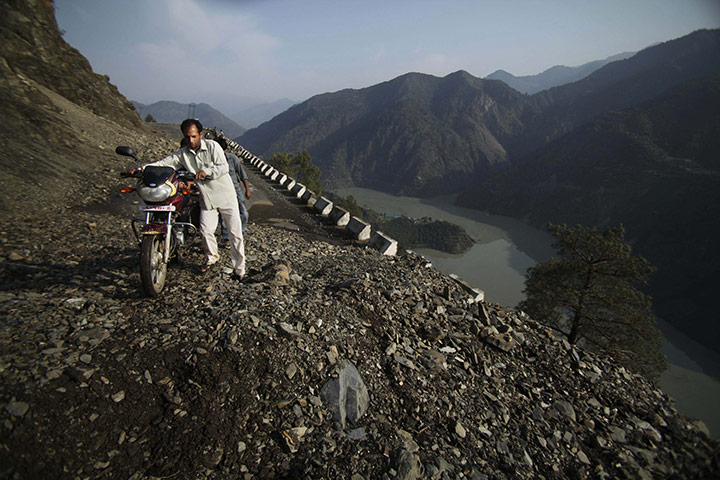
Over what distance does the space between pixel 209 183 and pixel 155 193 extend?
0.64 metres

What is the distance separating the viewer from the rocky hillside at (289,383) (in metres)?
2.04

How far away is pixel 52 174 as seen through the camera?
715 cm

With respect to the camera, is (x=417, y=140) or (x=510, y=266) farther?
(x=417, y=140)

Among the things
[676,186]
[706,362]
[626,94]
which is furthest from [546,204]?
[626,94]

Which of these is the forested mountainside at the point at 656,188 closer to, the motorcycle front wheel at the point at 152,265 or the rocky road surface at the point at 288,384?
the rocky road surface at the point at 288,384

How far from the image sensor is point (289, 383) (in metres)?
2.61

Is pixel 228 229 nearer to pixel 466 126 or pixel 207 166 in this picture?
pixel 207 166

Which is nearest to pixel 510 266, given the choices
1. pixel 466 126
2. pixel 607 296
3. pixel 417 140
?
pixel 607 296

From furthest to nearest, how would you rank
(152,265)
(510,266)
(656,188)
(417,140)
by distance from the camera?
(417,140) → (656,188) → (510,266) → (152,265)

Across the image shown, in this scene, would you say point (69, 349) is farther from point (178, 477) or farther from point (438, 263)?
point (438, 263)

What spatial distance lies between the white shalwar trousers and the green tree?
44.5 feet

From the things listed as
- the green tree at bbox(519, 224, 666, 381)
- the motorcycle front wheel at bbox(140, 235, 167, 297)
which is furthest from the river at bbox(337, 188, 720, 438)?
the motorcycle front wheel at bbox(140, 235, 167, 297)

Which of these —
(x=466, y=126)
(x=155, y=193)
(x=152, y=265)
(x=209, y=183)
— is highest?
(x=466, y=126)

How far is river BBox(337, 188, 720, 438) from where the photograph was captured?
128 ft
